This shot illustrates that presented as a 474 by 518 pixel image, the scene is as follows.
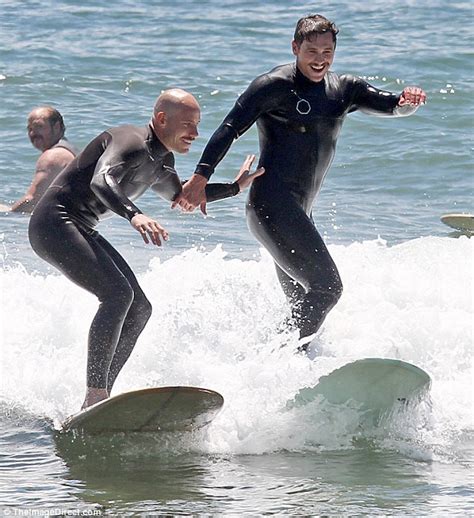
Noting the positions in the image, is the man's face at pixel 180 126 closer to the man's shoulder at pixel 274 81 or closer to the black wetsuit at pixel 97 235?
the black wetsuit at pixel 97 235

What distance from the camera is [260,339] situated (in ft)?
23.3

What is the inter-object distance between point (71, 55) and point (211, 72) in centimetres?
229

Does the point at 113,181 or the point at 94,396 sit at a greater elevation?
the point at 113,181

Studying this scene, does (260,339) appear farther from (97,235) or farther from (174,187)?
(97,235)

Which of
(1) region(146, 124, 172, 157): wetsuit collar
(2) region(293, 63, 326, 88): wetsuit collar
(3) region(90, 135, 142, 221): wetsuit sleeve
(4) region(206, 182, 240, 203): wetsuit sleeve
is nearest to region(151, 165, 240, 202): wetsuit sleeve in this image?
(4) region(206, 182, 240, 203): wetsuit sleeve

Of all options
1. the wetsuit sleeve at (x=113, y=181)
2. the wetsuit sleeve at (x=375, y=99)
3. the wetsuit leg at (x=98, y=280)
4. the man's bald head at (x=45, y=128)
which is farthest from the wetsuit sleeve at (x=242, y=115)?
the man's bald head at (x=45, y=128)

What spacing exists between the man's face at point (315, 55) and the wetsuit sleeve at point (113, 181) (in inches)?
45.7

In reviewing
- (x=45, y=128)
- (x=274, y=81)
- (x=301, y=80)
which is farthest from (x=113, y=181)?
(x=45, y=128)

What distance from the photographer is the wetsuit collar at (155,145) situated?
602 cm

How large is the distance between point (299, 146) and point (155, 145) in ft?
2.89

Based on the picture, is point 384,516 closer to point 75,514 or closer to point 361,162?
point 75,514

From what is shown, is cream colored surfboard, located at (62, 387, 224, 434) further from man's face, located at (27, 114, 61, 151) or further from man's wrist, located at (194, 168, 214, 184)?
man's face, located at (27, 114, 61, 151)

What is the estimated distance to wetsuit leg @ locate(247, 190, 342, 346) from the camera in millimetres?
6402

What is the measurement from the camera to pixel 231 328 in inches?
292
